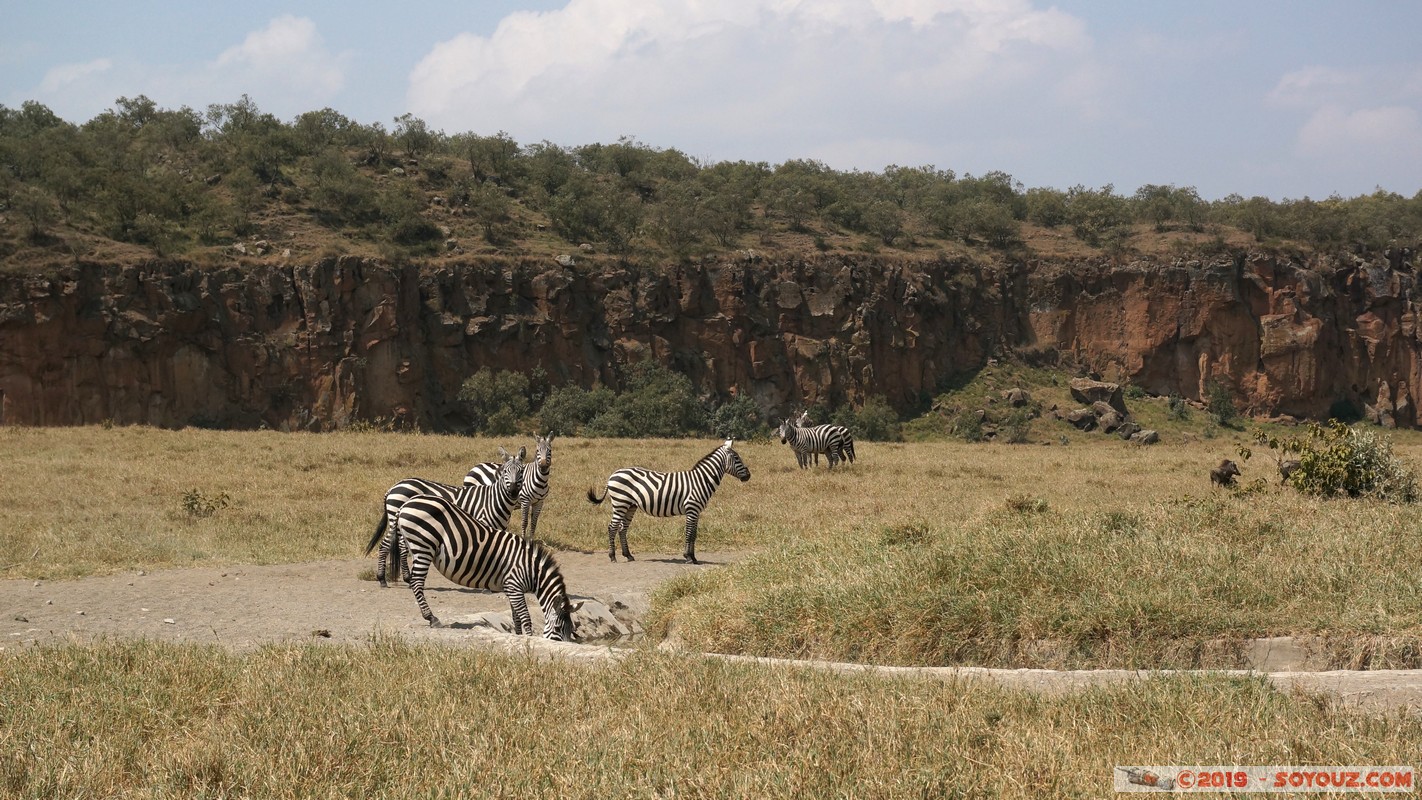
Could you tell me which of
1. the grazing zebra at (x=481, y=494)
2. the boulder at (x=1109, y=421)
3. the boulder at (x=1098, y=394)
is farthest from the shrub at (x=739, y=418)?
the grazing zebra at (x=481, y=494)

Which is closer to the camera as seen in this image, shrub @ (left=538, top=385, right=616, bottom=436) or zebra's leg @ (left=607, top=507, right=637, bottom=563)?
zebra's leg @ (left=607, top=507, right=637, bottom=563)

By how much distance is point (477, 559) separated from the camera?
36.1ft

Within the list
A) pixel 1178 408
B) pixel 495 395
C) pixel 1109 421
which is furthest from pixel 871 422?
pixel 1178 408

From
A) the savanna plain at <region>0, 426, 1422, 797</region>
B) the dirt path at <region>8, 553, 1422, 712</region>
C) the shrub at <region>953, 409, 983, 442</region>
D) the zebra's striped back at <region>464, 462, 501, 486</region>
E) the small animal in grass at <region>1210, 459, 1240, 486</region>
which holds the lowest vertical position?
the shrub at <region>953, 409, 983, 442</region>

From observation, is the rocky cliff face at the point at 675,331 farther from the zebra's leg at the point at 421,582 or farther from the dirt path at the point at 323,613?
the zebra's leg at the point at 421,582

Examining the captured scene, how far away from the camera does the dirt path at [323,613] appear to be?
6824 millimetres

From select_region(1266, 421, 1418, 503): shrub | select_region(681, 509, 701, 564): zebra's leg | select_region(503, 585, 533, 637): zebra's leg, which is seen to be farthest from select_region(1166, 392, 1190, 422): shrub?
select_region(503, 585, 533, 637): zebra's leg

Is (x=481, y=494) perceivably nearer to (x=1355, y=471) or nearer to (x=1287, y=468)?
(x=1355, y=471)

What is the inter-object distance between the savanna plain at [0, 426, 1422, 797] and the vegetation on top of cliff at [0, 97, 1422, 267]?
41717 mm

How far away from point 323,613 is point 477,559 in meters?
1.50

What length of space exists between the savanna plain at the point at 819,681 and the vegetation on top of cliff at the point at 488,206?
41.7 meters

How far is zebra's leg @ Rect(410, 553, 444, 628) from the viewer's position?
34.0ft

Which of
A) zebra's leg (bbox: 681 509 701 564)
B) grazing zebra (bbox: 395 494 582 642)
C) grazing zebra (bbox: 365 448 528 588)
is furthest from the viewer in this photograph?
zebra's leg (bbox: 681 509 701 564)

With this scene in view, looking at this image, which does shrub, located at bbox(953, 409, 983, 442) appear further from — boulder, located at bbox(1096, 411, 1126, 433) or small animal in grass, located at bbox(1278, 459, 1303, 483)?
small animal in grass, located at bbox(1278, 459, 1303, 483)
